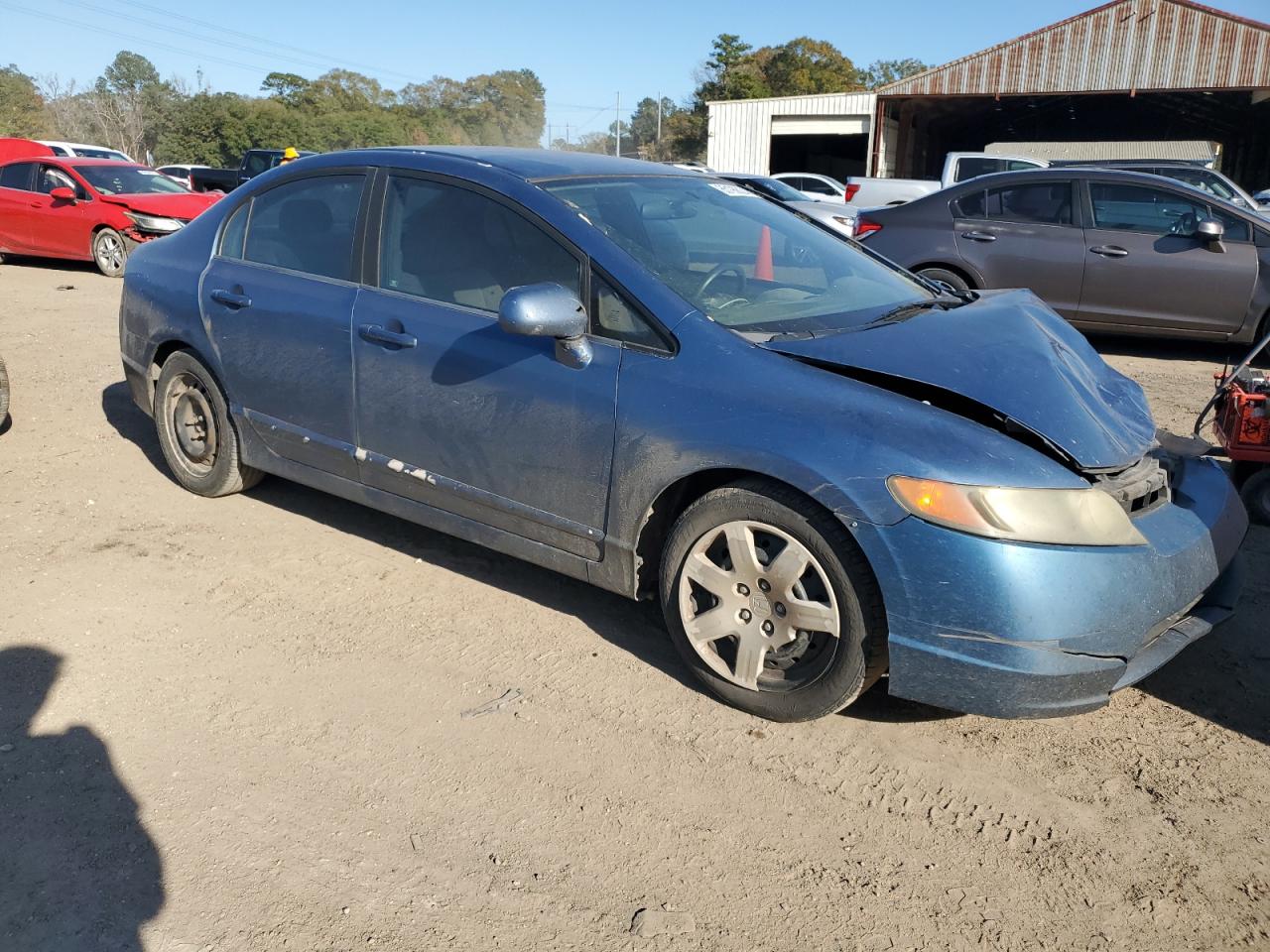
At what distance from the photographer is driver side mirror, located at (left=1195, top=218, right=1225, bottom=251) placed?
809 cm

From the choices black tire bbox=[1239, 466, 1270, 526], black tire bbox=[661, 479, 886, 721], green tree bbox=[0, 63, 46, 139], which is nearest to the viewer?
black tire bbox=[661, 479, 886, 721]

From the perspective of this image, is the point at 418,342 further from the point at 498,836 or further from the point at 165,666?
the point at 498,836

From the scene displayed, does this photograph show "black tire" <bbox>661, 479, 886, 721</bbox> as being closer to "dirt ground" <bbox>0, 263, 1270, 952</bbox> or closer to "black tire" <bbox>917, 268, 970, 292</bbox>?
"dirt ground" <bbox>0, 263, 1270, 952</bbox>

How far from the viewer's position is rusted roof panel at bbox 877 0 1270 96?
90.2 feet

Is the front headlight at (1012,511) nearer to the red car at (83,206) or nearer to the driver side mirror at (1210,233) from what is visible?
the driver side mirror at (1210,233)

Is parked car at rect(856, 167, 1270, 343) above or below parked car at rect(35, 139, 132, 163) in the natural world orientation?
below

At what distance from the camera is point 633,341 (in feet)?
11.1

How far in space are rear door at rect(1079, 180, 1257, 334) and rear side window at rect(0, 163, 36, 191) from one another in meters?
13.1

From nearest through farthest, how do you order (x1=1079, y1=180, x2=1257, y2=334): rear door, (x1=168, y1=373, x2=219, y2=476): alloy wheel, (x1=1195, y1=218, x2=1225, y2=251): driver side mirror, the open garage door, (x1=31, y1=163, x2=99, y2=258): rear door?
(x1=168, y1=373, x2=219, y2=476): alloy wheel < (x1=1195, y1=218, x2=1225, y2=251): driver side mirror < (x1=1079, y1=180, x2=1257, y2=334): rear door < (x1=31, y1=163, x2=99, y2=258): rear door < the open garage door

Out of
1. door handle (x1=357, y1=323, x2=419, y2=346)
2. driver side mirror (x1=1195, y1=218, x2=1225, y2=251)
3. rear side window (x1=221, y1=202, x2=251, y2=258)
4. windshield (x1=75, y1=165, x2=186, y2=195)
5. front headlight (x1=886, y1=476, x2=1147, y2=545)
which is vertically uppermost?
A: windshield (x1=75, y1=165, x2=186, y2=195)

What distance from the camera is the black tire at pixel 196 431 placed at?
4.82m

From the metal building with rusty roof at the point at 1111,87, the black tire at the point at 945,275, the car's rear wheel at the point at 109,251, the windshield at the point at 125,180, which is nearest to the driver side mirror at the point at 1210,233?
the black tire at the point at 945,275

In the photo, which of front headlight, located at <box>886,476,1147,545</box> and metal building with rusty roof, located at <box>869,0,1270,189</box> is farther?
metal building with rusty roof, located at <box>869,0,1270,189</box>

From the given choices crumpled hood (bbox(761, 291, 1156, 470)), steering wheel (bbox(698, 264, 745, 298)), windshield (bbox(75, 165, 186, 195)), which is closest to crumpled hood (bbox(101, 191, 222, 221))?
windshield (bbox(75, 165, 186, 195))
